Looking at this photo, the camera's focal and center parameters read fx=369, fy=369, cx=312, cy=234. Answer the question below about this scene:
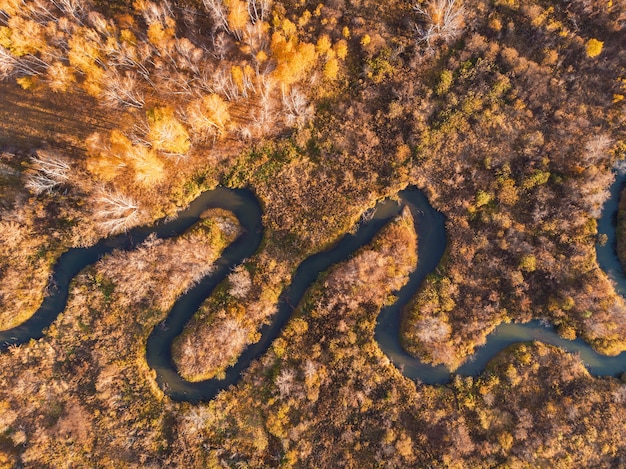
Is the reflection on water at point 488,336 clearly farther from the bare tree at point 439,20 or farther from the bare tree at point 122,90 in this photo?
the bare tree at point 122,90

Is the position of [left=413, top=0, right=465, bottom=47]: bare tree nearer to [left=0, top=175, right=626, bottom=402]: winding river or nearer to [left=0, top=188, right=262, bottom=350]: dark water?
[left=0, top=175, right=626, bottom=402]: winding river

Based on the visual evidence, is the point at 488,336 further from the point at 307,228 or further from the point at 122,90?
the point at 122,90

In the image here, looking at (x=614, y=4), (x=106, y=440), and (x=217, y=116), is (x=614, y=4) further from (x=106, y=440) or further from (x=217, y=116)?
(x=106, y=440)

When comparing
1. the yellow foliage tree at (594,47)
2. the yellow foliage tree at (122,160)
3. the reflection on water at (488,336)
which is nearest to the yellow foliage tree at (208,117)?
the yellow foliage tree at (122,160)

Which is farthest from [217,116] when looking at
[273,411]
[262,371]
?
[273,411]

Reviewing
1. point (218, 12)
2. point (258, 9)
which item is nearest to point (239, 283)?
point (218, 12)

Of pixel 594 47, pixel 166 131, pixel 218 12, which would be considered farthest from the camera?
pixel 218 12
